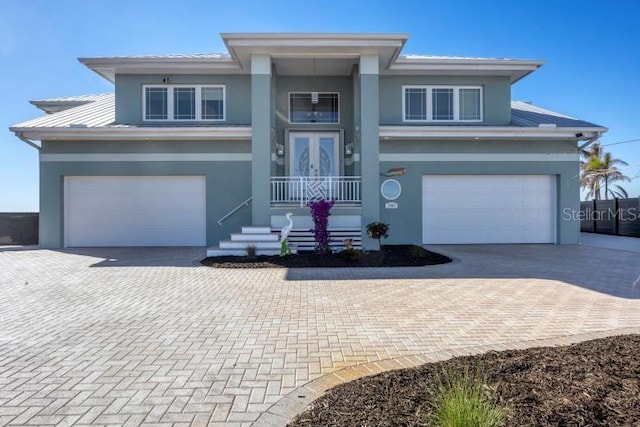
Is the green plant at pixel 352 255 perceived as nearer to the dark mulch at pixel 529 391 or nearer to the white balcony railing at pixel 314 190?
the white balcony railing at pixel 314 190

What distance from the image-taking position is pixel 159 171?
43.5 ft

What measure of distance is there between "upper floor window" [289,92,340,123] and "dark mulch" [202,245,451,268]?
6.46 meters

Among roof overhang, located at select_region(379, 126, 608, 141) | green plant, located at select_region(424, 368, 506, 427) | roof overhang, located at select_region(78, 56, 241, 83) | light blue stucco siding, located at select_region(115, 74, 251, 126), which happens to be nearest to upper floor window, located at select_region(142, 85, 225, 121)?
light blue stucco siding, located at select_region(115, 74, 251, 126)

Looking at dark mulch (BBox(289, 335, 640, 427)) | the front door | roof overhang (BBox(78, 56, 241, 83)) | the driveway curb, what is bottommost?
the driveway curb

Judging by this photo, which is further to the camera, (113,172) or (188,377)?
(113,172)

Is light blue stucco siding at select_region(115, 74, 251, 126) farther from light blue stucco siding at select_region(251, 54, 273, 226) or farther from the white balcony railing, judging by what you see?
the white balcony railing

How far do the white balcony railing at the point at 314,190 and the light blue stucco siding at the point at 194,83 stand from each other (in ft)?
9.81

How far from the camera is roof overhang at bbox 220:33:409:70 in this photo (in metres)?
11.1

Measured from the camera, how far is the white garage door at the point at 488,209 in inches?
538

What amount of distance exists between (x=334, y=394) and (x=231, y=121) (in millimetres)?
12596

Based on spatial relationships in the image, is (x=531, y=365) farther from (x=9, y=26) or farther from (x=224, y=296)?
(x=9, y=26)

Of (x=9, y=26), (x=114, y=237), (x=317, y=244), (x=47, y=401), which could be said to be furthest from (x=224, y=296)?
→ (x=9, y=26)

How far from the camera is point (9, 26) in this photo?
33.5 ft

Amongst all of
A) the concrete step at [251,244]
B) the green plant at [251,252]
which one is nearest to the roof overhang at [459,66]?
the concrete step at [251,244]
